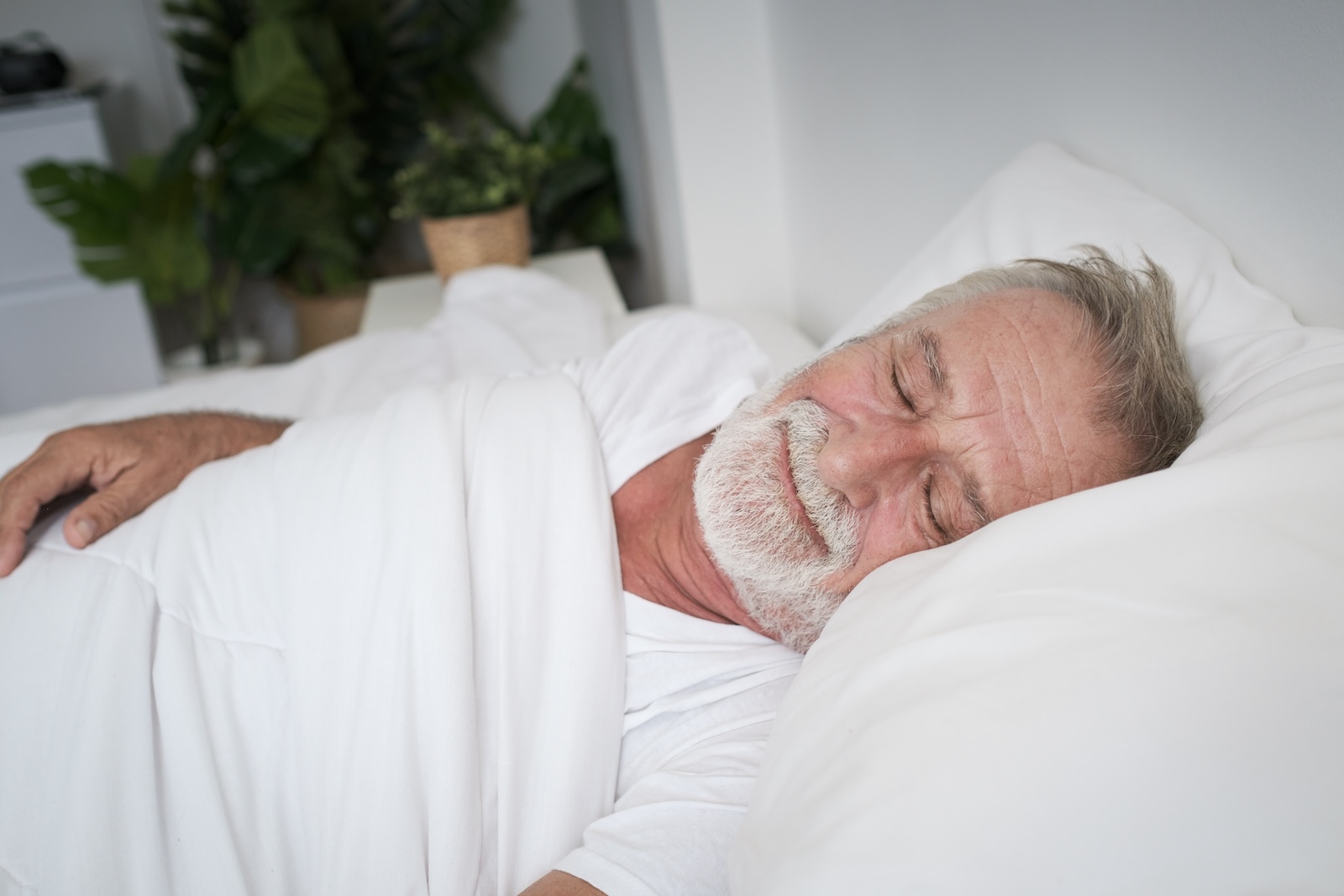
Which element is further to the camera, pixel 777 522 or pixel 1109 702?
pixel 777 522

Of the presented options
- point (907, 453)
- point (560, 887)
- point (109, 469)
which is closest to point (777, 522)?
point (907, 453)

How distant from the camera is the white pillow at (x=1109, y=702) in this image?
50 centimetres

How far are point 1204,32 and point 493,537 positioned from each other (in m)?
0.86

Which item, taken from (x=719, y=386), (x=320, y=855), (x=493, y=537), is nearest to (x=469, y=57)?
(x=719, y=386)

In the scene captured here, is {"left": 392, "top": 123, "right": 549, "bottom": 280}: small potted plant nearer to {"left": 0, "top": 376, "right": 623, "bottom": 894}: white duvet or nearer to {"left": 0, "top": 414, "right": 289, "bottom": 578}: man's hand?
{"left": 0, "top": 414, "right": 289, "bottom": 578}: man's hand

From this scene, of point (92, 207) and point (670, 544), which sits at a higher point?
point (92, 207)

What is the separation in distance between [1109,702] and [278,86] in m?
3.28

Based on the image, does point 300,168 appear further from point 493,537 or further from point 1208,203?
point 1208,203

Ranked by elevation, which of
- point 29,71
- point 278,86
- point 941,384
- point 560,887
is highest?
point 29,71

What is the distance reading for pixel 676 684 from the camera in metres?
1.08

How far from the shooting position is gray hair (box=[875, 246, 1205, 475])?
91cm

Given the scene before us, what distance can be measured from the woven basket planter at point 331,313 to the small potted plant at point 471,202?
1136 millimetres

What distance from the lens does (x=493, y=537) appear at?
108 centimetres

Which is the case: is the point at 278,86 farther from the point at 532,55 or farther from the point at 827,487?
the point at 827,487
